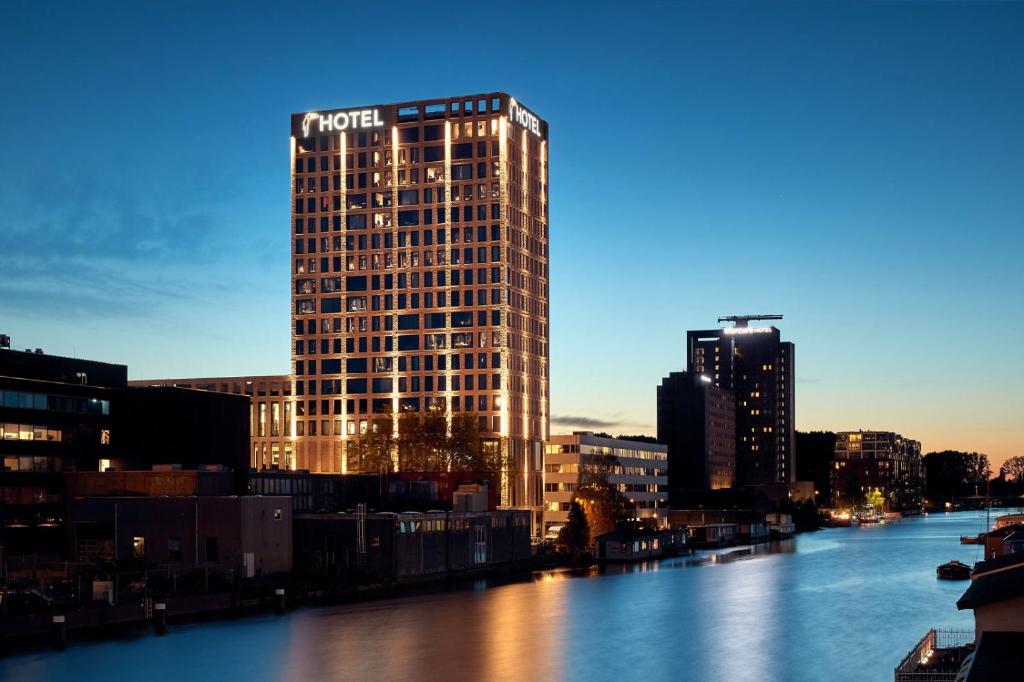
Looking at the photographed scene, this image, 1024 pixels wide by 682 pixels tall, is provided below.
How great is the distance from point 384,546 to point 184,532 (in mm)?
19742

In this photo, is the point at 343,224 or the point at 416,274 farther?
the point at 343,224

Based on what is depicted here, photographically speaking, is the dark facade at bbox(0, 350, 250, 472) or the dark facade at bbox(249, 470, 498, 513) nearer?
the dark facade at bbox(0, 350, 250, 472)

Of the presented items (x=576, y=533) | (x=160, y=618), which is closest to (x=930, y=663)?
(x=160, y=618)

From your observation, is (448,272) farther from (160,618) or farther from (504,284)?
(160,618)

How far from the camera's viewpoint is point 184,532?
10312 centimetres

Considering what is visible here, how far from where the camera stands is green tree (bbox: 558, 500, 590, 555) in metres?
158

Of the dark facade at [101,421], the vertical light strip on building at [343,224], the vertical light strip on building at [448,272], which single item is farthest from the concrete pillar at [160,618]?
the vertical light strip on building at [343,224]

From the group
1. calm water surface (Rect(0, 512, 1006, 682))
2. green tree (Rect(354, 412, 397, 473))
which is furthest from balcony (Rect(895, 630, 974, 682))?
green tree (Rect(354, 412, 397, 473))

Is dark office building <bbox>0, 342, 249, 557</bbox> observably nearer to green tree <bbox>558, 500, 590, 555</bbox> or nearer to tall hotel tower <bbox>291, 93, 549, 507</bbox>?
green tree <bbox>558, 500, 590, 555</bbox>

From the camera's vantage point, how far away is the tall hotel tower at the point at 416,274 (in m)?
189

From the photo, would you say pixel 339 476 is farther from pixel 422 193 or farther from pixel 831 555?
pixel 831 555

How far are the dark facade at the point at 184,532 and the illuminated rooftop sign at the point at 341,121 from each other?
9855cm

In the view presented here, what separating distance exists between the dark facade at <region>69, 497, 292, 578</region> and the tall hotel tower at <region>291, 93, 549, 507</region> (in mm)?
79268

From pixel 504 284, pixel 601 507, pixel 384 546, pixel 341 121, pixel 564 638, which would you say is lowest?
pixel 564 638
